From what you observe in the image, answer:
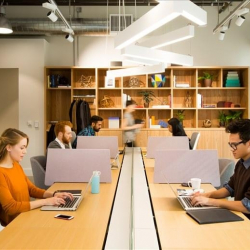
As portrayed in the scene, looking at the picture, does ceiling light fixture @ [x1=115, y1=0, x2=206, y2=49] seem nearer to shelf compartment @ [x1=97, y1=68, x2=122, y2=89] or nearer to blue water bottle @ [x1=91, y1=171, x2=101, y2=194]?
blue water bottle @ [x1=91, y1=171, x2=101, y2=194]

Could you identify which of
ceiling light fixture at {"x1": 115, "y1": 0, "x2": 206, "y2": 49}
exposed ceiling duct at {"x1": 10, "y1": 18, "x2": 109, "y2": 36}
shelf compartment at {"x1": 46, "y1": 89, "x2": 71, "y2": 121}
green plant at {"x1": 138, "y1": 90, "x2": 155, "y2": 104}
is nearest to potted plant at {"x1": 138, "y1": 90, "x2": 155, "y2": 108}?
green plant at {"x1": 138, "y1": 90, "x2": 155, "y2": 104}

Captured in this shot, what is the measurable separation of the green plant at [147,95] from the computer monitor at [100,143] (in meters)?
3.06

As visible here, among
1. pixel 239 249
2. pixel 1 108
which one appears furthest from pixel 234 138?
pixel 1 108

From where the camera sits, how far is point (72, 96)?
7648 mm

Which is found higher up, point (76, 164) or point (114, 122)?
point (114, 122)

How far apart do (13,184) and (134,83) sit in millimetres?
5518

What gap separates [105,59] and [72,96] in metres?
1.10

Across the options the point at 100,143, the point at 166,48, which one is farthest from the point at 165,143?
the point at 166,48

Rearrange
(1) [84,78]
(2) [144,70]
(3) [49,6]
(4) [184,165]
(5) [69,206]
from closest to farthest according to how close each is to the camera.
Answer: (5) [69,206] < (4) [184,165] < (2) [144,70] < (3) [49,6] < (1) [84,78]

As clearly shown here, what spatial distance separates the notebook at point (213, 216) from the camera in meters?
2.14

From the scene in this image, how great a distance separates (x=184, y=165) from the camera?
3.27 m

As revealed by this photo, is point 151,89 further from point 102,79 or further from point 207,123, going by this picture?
point 207,123

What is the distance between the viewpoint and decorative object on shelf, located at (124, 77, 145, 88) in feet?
25.6

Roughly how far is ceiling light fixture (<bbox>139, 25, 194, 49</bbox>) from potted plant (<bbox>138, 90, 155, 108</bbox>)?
4.03 meters
